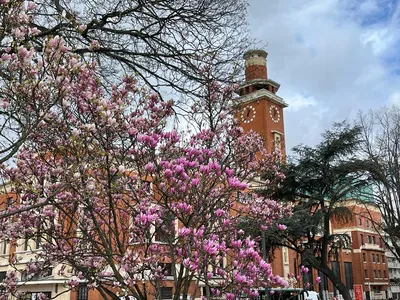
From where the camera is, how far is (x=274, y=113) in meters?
49.8

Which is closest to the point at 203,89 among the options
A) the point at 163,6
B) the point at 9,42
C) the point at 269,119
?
the point at 163,6

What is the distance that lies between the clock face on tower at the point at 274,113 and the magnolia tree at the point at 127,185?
43125mm

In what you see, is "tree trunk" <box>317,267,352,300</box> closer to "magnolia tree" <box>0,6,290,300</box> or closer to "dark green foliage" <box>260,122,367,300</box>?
"dark green foliage" <box>260,122,367,300</box>

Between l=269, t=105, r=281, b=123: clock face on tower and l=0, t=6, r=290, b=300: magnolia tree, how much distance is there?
141ft

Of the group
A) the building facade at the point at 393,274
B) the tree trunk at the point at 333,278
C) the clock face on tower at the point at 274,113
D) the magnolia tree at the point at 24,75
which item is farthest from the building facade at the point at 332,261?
the magnolia tree at the point at 24,75

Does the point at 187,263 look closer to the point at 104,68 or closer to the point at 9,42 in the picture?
the point at 9,42

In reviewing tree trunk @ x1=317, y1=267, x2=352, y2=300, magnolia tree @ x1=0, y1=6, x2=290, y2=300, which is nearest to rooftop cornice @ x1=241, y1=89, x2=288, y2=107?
tree trunk @ x1=317, y1=267, x2=352, y2=300

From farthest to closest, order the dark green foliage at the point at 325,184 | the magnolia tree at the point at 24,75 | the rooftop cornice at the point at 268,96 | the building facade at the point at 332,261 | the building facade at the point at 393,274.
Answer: the building facade at the point at 393,274 < the rooftop cornice at the point at 268,96 < the building facade at the point at 332,261 < the dark green foliage at the point at 325,184 < the magnolia tree at the point at 24,75

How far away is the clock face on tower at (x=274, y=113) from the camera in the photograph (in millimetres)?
49344

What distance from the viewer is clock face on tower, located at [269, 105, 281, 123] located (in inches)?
1943

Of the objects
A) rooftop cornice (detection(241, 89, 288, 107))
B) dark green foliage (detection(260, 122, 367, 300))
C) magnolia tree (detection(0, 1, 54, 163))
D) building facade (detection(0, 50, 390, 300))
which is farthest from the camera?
rooftop cornice (detection(241, 89, 288, 107))

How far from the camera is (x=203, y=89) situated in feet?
A: 26.3

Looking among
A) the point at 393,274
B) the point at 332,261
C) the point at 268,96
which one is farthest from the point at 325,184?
the point at 393,274

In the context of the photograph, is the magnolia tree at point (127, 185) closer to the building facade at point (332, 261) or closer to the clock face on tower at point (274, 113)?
the building facade at point (332, 261)
